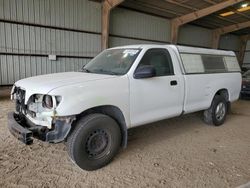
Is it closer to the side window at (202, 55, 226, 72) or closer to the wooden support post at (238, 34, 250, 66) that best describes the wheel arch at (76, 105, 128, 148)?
the side window at (202, 55, 226, 72)

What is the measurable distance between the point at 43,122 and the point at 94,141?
746mm

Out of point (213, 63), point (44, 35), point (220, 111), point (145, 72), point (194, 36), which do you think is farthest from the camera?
point (194, 36)

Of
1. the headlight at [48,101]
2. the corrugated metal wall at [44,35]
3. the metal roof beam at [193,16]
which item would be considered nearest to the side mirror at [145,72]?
the headlight at [48,101]

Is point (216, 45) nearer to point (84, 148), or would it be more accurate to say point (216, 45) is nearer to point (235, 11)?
point (235, 11)

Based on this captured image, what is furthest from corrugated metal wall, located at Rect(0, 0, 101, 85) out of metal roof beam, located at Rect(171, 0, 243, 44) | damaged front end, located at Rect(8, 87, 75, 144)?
damaged front end, located at Rect(8, 87, 75, 144)

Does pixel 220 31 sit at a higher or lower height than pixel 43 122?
higher

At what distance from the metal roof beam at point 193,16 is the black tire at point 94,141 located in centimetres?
1105

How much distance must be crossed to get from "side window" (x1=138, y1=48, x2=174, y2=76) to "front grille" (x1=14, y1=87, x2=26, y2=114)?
194 cm

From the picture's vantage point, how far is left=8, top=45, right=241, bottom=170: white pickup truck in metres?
2.74

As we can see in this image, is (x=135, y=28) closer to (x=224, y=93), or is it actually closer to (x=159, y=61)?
(x=224, y=93)

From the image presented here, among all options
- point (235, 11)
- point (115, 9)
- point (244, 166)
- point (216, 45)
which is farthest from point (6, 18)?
point (216, 45)

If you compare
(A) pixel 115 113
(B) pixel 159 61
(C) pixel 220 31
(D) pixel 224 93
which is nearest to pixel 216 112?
(D) pixel 224 93

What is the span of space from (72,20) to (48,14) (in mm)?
1152

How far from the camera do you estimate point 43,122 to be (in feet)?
9.20
